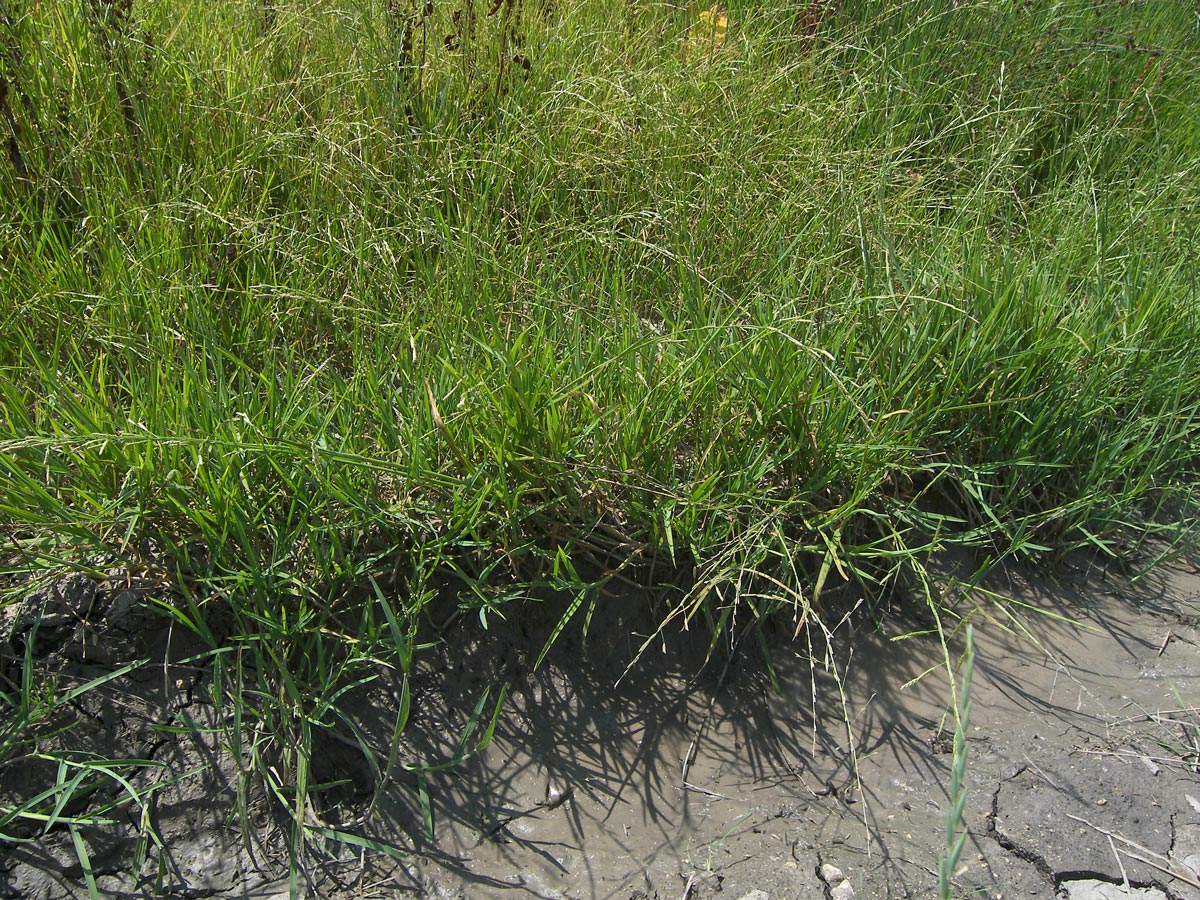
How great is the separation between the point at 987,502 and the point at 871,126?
1366 mm

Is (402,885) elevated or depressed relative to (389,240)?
depressed

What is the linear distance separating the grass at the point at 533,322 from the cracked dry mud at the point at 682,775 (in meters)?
0.11

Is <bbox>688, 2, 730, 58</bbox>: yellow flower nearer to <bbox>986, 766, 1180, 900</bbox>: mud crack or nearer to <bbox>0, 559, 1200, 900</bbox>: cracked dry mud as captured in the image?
<bbox>0, 559, 1200, 900</bbox>: cracked dry mud

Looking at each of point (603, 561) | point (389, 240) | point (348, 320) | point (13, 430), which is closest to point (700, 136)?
point (389, 240)

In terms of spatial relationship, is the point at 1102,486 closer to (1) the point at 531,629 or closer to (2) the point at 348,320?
(1) the point at 531,629

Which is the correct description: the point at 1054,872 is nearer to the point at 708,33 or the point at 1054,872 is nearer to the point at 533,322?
the point at 533,322

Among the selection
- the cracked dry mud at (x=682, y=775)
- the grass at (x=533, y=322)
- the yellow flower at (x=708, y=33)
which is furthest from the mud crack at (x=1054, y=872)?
the yellow flower at (x=708, y=33)

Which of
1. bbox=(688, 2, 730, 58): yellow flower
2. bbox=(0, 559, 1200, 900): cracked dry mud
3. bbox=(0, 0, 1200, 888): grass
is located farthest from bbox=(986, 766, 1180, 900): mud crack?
bbox=(688, 2, 730, 58): yellow flower

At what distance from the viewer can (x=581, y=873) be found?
1714mm

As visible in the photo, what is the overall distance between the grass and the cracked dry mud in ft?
0.36

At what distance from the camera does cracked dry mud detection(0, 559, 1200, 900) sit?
1690mm

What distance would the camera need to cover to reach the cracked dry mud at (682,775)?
1.69 metres

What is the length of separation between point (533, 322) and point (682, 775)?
100cm

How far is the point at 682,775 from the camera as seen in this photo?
1.86 meters
